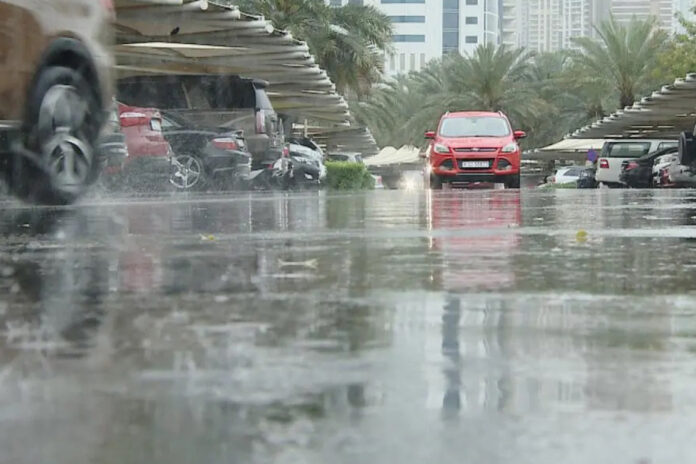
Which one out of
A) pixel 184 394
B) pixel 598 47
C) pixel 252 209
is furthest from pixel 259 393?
pixel 598 47

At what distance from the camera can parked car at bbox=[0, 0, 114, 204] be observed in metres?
8.59

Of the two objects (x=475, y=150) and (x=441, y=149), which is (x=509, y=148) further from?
(x=441, y=149)

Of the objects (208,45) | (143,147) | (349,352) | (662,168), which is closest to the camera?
(349,352)

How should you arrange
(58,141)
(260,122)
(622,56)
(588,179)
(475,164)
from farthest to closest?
1. (622,56)
2. (588,179)
3. (475,164)
4. (260,122)
5. (58,141)

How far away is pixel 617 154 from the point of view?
36.5 meters

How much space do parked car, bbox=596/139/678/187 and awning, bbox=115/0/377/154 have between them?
7.66m

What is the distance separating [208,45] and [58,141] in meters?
16.8

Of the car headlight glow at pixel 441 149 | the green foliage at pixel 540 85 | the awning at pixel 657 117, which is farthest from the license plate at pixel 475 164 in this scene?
the green foliage at pixel 540 85

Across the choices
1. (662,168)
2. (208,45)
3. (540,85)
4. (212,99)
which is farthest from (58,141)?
(540,85)

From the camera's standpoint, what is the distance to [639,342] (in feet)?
11.7

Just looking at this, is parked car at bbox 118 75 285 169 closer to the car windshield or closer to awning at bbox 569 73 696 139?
the car windshield

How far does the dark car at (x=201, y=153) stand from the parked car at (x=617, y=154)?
55.8 ft

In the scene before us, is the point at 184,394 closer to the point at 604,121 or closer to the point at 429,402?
the point at 429,402

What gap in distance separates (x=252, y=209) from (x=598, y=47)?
149 feet
